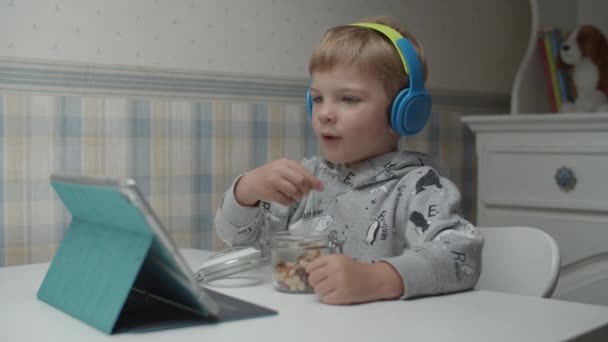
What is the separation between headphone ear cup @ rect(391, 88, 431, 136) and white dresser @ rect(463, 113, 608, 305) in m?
0.83

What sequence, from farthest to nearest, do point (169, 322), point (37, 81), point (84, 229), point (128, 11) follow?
1. point (128, 11)
2. point (37, 81)
3. point (84, 229)
4. point (169, 322)

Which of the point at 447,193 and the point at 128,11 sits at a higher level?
the point at 128,11

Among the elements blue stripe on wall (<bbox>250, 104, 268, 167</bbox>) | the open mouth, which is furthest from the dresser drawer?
the open mouth

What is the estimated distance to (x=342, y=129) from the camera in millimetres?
1174

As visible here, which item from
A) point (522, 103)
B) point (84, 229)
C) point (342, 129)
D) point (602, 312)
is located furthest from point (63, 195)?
point (522, 103)

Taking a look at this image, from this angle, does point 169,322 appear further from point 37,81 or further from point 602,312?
point 37,81

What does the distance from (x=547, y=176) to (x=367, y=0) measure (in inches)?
27.3

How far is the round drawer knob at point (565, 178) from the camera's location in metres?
1.87

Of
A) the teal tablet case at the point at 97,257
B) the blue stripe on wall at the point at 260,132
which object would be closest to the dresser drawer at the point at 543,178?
the blue stripe on wall at the point at 260,132

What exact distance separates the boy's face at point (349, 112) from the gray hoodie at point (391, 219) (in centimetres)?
5

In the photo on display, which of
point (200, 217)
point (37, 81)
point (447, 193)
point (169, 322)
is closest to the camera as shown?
point (169, 322)

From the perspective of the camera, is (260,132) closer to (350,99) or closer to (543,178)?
(350,99)

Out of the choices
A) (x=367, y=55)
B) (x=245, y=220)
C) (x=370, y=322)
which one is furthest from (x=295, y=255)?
(x=367, y=55)

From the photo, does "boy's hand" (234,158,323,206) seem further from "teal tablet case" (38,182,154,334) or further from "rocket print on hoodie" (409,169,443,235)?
"teal tablet case" (38,182,154,334)
